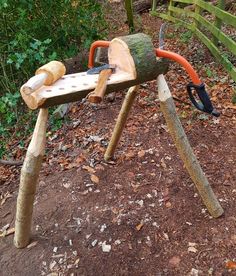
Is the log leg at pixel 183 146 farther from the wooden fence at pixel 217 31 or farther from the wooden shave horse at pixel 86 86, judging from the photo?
the wooden fence at pixel 217 31

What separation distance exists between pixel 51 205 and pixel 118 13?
6.52 meters

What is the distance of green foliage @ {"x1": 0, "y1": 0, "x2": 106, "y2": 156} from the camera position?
12.6 feet

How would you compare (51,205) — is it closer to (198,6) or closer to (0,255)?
(0,255)

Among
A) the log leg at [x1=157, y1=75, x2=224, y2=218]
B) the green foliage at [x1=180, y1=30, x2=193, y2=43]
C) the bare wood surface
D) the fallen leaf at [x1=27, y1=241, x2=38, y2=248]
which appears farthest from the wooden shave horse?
the green foliage at [x1=180, y1=30, x2=193, y2=43]

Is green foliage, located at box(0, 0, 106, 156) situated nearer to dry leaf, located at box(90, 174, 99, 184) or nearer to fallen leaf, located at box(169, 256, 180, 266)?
dry leaf, located at box(90, 174, 99, 184)

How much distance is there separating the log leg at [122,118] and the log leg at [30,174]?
0.90 metres

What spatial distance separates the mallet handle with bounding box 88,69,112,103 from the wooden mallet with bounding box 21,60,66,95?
10.9 inches

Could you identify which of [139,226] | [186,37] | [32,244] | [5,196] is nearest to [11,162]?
[5,196]

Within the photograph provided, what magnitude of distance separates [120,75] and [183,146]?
2.19 ft

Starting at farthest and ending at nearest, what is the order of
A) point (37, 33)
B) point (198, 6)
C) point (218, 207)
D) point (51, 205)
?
point (198, 6), point (37, 33), point (51, 205), point (218, 207)

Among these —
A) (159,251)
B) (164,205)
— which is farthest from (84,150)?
(159,251)

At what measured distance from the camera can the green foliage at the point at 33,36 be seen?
12.6 feet

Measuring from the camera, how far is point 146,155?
319 cm

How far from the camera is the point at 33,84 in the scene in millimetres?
1827
